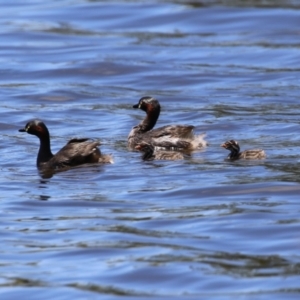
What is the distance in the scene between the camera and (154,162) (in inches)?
600

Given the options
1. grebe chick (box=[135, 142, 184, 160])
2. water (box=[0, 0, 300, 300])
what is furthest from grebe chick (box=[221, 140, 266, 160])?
grebe chick (box=[135, 142, 184, 160])

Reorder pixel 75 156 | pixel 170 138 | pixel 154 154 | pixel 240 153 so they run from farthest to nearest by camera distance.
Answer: pixel 170 138, pixel 154 154, pixel 75 156, pixel 240 153

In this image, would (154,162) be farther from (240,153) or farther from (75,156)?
(240,153)

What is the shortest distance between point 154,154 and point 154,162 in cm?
43

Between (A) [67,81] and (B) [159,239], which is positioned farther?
(A) [67,81]

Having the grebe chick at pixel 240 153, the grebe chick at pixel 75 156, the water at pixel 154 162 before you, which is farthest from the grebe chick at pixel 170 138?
the grebe chick at pixel 75 156

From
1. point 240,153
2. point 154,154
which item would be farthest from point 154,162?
point 240,153

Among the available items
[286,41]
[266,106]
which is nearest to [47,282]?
[266,106]

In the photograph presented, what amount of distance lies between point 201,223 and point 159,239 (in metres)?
0.69

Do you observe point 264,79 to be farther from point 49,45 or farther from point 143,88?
point 49,45

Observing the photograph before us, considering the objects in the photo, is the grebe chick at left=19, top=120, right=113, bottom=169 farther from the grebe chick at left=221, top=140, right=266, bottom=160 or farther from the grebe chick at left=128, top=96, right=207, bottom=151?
the grebe chick at left=221, top=140, right=266, bottom=160

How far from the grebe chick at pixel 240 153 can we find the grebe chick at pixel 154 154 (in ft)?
2.39

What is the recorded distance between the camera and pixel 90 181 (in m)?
14.2

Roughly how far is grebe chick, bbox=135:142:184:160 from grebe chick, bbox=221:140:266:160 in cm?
73
